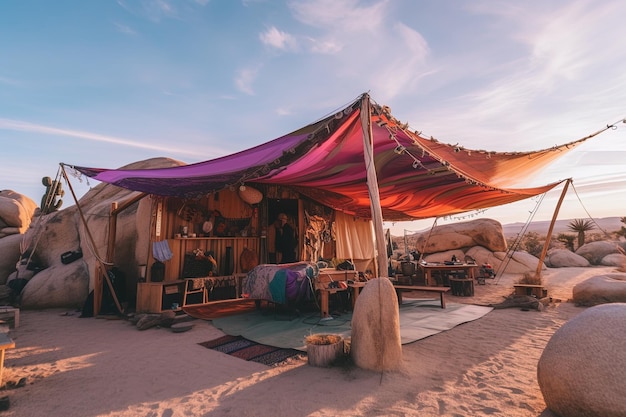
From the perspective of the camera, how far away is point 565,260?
1308 centimetres

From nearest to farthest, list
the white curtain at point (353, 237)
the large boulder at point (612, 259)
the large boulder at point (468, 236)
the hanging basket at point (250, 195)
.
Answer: the hanging basket at point (250, 195) < the white curtain at point (353, 237) < the large boulder at point (468, 236) < the large boulder at point (612, 259)

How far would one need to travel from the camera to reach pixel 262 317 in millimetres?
5320

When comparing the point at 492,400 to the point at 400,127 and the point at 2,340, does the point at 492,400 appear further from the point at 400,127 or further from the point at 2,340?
the point at 2,340

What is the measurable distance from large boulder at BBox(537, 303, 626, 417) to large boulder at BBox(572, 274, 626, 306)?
5.00 meters

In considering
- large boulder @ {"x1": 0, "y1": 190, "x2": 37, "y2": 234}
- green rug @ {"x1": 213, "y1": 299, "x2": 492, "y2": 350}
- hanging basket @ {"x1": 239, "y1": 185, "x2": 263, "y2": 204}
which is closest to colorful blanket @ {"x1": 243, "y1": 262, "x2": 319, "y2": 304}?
green rug @ {"x1": 213, "y1": 299, "x2": 492, "y2": 350}

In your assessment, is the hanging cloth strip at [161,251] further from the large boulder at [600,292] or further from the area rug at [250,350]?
the large boulder at [600,292]

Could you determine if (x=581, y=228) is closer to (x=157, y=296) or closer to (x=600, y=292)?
(x=600, y=292)

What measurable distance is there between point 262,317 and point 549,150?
5.33 metres

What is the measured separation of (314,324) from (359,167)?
8.59ft

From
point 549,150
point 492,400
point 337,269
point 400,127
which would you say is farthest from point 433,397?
point 549,150

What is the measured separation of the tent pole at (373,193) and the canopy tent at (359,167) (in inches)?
3.5

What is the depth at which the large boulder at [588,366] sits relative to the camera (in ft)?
5.93

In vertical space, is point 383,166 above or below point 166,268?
above

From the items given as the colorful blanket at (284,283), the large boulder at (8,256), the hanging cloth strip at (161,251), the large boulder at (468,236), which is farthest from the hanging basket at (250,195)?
the large boulder at (8,256)
